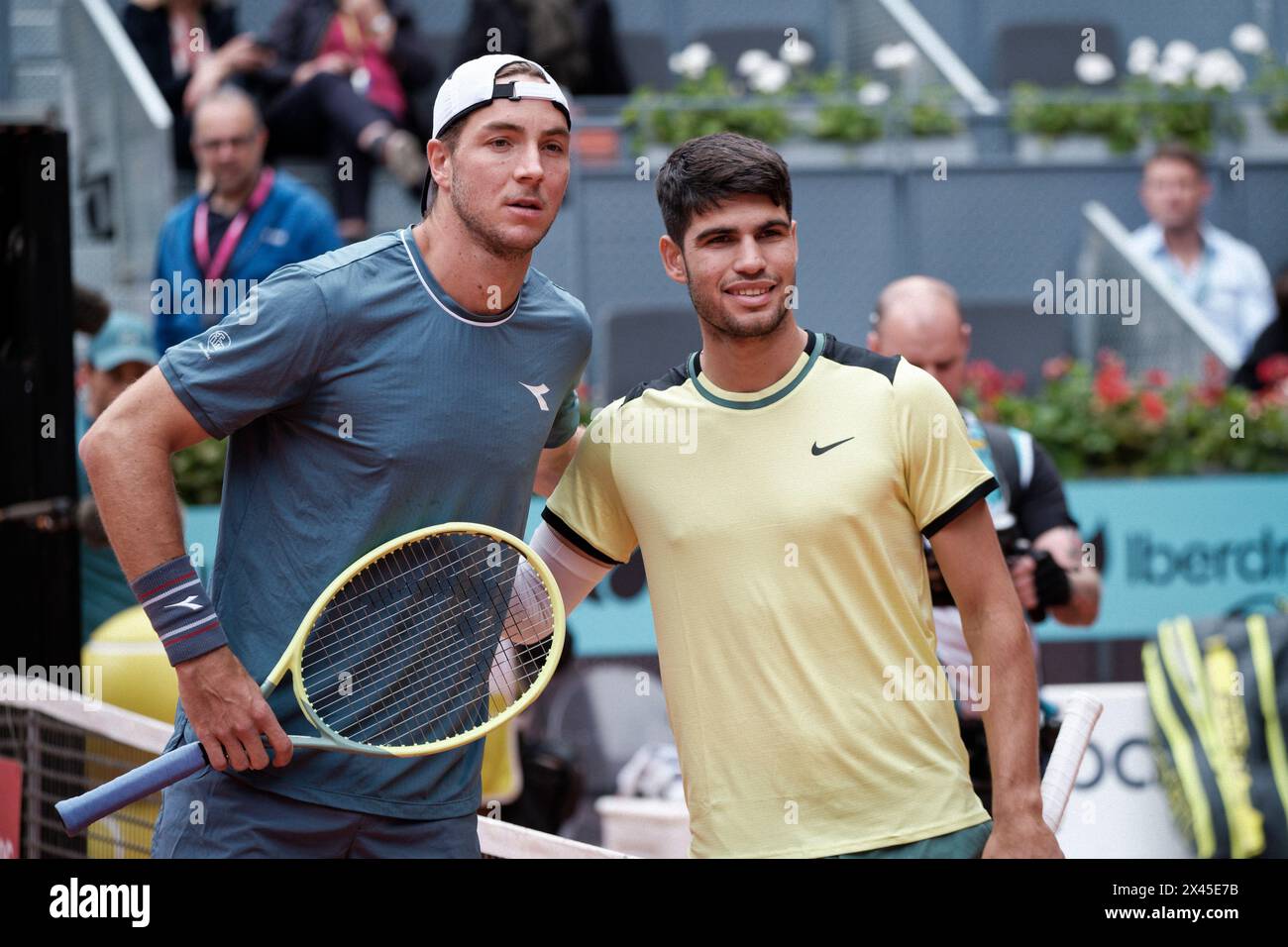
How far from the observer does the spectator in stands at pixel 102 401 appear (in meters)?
5.61

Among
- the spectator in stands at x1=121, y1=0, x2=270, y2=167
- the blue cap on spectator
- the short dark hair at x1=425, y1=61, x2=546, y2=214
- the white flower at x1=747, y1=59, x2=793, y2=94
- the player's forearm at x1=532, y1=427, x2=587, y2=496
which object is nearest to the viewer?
the short dark hair at x1=425, y1=61, x2=546, y2=214

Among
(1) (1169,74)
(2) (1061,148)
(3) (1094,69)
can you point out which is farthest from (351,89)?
(1) (1169,74)

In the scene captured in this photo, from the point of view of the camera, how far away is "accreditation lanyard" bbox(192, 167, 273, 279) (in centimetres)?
691

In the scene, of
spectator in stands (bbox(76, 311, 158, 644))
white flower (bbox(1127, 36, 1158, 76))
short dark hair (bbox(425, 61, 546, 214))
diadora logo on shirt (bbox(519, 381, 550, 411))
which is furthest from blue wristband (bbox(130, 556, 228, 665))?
white flower (bbox(1127, 36, 1158, 76))

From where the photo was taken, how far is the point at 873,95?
9.51 m

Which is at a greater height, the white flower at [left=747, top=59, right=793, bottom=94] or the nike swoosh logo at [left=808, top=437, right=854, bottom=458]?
the white flower at [left=747, top=59, right=793, bottom=94]

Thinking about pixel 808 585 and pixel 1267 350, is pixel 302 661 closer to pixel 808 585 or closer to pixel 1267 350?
pixel 808 585

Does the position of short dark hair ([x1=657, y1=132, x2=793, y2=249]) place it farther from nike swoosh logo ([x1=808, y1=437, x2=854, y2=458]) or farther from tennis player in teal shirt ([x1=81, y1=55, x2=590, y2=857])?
nike swoosh logo ([x1=808, y1=437, x2=854, y2=458])

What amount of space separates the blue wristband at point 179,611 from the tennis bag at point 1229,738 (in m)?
4.14

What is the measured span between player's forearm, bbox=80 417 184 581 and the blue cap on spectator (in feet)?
12.0

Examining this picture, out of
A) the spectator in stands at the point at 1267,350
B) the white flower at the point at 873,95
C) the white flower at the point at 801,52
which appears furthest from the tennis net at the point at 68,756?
the white flower at the point at 801,52

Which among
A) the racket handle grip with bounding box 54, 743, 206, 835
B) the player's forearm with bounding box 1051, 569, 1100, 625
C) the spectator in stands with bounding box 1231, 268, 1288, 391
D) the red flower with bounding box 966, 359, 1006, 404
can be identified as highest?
the spectator in stands with bounding box 1231, 268, 1288, 391

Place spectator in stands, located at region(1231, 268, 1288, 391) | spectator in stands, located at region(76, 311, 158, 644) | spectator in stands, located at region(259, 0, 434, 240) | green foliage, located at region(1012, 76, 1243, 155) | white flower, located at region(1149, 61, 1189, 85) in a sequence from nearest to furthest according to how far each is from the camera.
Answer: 1. spectator in stands, located at region(76, 311, 158, 644)
2. spectator in stands, located at region(1231, 268, 1288, 391)
3. spectator in stands, located at region(259, 0, 434, 240)
4. green foliage, located at region(1012, 76, 1243, 155)
5. white flower, located at region(1149, 61, 1189, 85)

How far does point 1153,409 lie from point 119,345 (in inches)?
175
